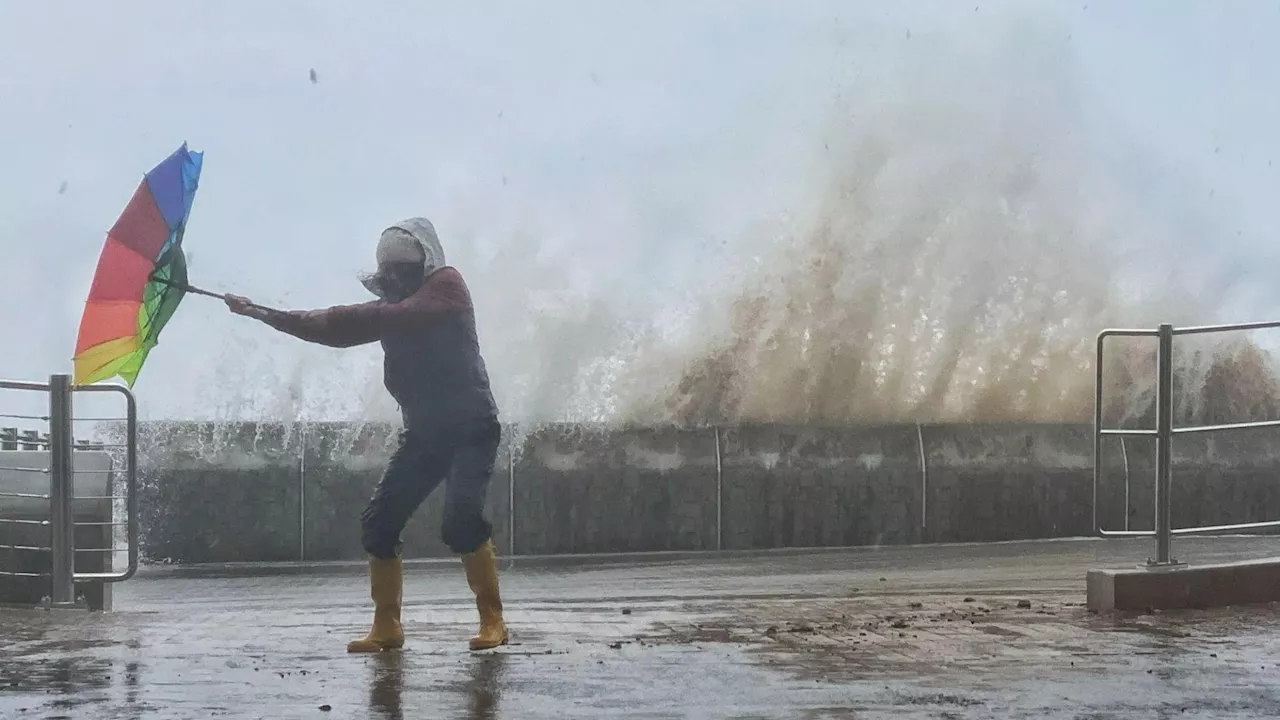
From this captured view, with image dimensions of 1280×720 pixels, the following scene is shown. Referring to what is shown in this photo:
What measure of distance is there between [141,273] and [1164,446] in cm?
Result: 459

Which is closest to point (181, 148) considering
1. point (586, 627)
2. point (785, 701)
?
point (586, 627)

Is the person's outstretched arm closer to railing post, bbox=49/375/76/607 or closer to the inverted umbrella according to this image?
the inverted umbrella

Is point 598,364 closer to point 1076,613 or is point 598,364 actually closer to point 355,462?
point 355,462

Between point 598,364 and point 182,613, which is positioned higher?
point 598,364

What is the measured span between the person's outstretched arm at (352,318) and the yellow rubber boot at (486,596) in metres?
0.94

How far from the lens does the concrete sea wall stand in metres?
13.3

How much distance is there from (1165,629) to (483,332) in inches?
487

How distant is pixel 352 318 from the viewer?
6.80 metres

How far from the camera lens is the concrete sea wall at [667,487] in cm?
1330

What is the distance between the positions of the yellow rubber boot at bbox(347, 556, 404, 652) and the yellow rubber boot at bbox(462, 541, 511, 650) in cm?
30

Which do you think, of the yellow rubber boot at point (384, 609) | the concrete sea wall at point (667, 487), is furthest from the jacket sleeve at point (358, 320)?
the concrete sea wall at point (667, 487)

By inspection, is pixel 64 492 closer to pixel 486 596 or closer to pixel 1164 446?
pixel 486 596

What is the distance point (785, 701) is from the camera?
5328 mm

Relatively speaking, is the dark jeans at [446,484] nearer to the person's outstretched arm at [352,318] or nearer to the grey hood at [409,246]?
the person's outstretched arm at [352,318]
